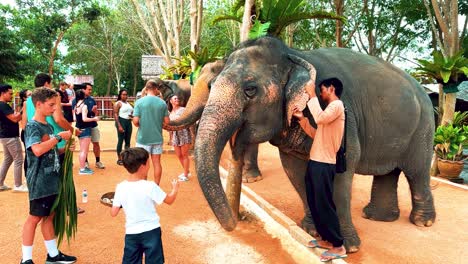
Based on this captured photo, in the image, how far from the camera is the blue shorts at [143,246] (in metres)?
3.00

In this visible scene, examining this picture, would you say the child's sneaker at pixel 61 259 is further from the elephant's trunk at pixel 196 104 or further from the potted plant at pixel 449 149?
the potted plant at pixel 449 149

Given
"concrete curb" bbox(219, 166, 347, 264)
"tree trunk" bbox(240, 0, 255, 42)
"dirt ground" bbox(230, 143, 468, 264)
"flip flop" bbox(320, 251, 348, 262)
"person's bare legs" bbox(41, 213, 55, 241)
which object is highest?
"tree trunk" bbox(240, 0, 255, 42)

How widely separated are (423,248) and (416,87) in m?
2.06

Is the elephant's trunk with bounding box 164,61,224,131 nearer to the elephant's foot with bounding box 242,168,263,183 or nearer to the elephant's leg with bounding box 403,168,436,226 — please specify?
the elephant's leg with bounding box 403,168,436,226

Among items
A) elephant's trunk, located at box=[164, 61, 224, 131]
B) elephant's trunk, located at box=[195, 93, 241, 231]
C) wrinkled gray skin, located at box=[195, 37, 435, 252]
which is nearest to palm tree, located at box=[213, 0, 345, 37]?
wrinkled gray skin, located at box=[195, 37, 435, 252]

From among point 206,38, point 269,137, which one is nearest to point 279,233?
point 269,137

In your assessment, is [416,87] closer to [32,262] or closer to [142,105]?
[142,105]

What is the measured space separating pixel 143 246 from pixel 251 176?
16.7 feet

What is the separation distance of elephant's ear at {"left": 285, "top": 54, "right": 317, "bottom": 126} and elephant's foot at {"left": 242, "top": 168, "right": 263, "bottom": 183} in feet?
14.2

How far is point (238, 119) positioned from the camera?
3.41 m

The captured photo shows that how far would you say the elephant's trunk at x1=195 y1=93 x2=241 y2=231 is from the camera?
124 inches

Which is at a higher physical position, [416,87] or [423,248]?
[416,87]

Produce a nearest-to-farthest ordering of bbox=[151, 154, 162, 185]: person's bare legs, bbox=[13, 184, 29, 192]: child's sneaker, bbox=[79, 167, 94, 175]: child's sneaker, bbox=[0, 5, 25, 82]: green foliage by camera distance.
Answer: bbox=[151, 154, 162, 185]: person's bare legs < bbox=[13, 184, 29, 192]: child's sneaker < bbox=[79, 167, 94, 175]: child's sneaker < bbox=[0, 5, 25, 82]: green foliage

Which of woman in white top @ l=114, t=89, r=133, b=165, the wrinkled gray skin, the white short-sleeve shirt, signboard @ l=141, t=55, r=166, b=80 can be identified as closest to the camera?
the white short-sleeve shirt
